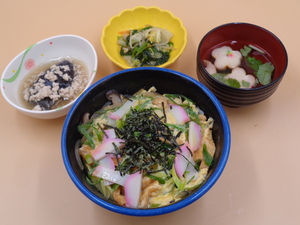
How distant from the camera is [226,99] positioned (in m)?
1.56

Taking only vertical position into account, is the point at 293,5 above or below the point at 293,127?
above

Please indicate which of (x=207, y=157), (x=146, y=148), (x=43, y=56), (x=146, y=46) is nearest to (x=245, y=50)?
→ (x=146, y=46)

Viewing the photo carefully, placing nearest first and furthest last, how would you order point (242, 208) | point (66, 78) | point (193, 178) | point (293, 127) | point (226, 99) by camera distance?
1. point (193, 178)
2. point (242, 208)
3. point (226, 99)
4. point (293, 127)
5. point (66, 78)

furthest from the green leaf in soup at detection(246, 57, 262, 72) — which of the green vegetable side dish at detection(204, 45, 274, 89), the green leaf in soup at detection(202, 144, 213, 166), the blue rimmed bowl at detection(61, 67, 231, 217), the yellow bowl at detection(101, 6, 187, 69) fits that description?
the green leaf in soup at detection(202, 144, 213, 166)

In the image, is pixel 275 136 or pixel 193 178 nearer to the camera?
pixel 193 178

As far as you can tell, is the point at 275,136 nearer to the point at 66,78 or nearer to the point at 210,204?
the point at 210,204

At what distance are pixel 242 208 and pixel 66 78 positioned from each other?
4.69ft

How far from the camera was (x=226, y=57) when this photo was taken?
1785 millimetres

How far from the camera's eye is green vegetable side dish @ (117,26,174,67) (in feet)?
6.36

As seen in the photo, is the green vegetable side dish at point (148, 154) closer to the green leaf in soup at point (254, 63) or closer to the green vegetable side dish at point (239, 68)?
the green vegetable side dish at point (239, 68)

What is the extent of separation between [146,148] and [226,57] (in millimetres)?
985

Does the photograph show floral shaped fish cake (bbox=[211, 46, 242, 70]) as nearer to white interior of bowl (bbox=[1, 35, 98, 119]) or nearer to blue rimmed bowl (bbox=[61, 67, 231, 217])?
blue rimmed bowl (bbox=[61, 67, 231, 217])

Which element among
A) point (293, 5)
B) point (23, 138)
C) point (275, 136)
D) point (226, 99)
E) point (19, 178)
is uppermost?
point (293, 5)

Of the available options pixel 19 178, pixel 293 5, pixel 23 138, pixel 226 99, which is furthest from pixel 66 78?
pixel 293 5
